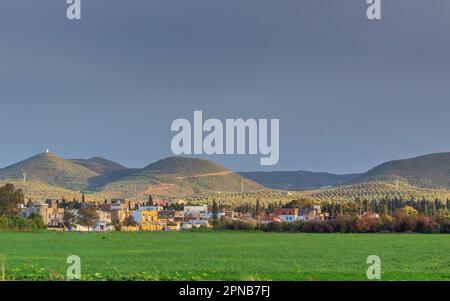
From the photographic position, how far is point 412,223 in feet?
429

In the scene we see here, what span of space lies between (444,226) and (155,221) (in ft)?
258

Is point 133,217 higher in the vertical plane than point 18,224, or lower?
higher

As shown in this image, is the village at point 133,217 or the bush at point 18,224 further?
the village at point 133,217

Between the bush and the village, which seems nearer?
the bush

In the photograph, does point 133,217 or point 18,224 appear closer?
point 18,224
